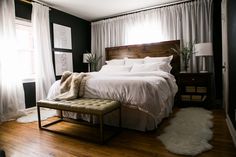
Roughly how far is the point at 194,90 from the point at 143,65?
1251 mm

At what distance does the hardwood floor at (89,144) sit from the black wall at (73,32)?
51.8 inches

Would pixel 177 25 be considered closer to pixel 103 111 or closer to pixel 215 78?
pixel 215 78

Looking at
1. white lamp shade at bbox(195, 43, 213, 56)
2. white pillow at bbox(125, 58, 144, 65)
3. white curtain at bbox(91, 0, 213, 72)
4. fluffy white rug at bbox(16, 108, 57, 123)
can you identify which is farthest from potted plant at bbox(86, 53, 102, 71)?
white lamp shade at bbox(195, 43, 213, 56)

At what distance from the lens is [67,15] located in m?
4.84

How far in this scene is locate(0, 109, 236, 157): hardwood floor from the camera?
1.83m

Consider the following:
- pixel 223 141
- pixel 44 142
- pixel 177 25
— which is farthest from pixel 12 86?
pixel 177 25

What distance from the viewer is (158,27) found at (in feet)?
14.6

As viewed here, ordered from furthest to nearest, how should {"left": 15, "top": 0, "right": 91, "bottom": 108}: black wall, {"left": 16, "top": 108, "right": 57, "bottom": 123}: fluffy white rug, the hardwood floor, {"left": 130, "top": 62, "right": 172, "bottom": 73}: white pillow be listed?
Result: {"left": 15, "top": 0, "right": 91, "bottom": 108}: black wall
{"left": 130, "top": 62, "right": 172, "bottom": 73}: white pillow
{"left": 16, "top": 108, "right": 57, "bottom": 123}: fluffy white rug
the hardwood floor

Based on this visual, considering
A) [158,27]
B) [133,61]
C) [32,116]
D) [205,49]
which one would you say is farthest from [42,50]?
[205,49]

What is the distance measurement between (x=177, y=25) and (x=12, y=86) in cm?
400

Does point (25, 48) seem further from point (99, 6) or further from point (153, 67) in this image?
point (153, 67)

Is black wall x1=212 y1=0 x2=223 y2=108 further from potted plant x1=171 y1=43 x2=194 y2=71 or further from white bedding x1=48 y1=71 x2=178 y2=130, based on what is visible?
white bedding x1=48 y1=71 x2=178 y2=130

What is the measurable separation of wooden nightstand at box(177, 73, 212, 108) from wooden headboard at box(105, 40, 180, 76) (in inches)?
15.3

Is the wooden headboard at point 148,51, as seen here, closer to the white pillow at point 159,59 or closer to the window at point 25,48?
the white pillow at point 159,59
